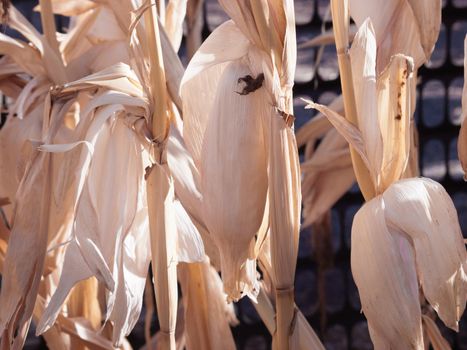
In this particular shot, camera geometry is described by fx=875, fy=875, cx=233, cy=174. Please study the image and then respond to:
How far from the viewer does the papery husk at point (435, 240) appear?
34cm

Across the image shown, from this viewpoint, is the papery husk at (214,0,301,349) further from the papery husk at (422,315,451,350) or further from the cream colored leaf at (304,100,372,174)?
the papery husk at (422,315,451,350)

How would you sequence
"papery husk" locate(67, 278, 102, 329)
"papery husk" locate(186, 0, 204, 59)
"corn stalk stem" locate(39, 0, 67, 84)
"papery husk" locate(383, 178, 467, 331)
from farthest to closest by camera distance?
"papery husk" locate(186, 0, 204, 59) → "papery husk" locate(67, 278, 102, 329) → "corn stalk stem" locate(39, 0, 67, 84) → "papery husk" locate(383, 178, 467, 331)

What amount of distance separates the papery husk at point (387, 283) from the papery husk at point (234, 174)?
5 centimetres

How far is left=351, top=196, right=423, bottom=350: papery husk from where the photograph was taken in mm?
342

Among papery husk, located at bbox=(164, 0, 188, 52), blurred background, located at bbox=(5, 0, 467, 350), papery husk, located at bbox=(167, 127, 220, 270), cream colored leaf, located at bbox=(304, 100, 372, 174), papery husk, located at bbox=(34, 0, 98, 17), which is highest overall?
papery husk, located at bbox=(34, 0, 98, 17)

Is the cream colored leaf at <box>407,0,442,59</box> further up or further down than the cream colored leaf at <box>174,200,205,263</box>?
further up

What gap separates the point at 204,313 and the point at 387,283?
16 cm

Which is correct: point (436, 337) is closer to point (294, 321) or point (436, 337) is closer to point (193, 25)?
point (294, 321)

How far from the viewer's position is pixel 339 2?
366mm

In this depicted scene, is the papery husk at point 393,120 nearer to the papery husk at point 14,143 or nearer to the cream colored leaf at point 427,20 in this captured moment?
the cream colored leaf at point 427,20

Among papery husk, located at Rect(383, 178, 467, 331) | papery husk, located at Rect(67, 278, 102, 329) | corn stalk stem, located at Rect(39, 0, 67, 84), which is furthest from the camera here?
papery husk, located at Rect(67, 278, 102, 329)

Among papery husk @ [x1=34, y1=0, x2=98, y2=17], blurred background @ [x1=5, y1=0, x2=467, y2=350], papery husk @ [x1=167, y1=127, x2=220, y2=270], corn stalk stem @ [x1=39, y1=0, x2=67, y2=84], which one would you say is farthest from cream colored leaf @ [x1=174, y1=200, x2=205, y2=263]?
blurred background @ [x1=5, y1=0, x2=467, y2=350]

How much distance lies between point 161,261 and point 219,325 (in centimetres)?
12

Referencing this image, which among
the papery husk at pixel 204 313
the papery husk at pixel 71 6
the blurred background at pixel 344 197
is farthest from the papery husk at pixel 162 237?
the blurred background at pixel 344 197
